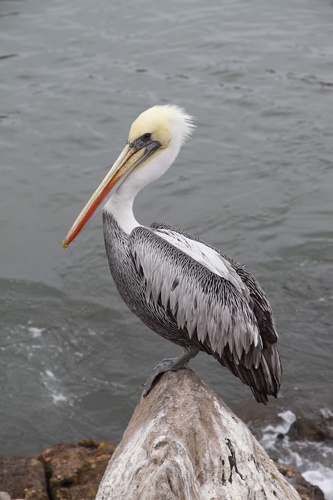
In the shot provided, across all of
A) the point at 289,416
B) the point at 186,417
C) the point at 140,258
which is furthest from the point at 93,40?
the point at 186,417

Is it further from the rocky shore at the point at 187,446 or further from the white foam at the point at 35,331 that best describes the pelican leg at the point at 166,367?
the white foam at the point at 35,331

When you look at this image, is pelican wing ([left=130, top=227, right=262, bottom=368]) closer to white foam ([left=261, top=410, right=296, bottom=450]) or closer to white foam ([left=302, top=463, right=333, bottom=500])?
white foam ([left=302, top=463, right=333, bottom=500])

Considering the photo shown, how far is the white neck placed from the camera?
18.5 ft

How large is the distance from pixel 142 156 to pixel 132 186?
0.75 ft

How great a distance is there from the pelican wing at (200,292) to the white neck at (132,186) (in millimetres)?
167

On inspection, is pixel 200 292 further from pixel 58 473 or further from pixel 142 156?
pixel 58 473

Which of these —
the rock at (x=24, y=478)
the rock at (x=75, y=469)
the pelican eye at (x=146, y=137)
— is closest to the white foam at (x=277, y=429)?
the rock at (x=75, y=469)

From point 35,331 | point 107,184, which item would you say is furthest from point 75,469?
point 35,331

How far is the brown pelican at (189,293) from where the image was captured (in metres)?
5.36

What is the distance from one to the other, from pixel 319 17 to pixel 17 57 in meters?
5.80

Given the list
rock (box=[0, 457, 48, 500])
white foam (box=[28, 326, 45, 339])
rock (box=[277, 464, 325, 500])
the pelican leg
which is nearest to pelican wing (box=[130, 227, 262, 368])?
the pelican leg

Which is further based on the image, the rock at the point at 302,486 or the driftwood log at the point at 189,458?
the rock at the point at 302,486

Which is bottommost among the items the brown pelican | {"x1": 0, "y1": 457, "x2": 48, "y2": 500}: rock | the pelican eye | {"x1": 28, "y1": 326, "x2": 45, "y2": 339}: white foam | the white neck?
{"x1": 28, "y1": 326, "x2": 45, "y2": 339}: white foam

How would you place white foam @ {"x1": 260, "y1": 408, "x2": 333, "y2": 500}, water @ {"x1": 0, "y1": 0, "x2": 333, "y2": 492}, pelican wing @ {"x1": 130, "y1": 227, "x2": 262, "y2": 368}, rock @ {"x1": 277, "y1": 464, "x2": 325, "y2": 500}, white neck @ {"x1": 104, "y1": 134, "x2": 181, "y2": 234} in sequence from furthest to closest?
water @ {"x1": 0, "y1": 0, "x2": 333, "y2": 492} < white foam @ {"x1": 260, "y1": 408, "x2": 333, "y2": 500} < rock @ {"x1": 277, "y1": 464, "x2": 325, "y2": 500} < white neck @ {"x1": 104, "y1": 134, "x2": 181, "y2": 234} < pelican wing @ {"x1": 130, "y1": 227, "x2": 262, "y2": 368}
